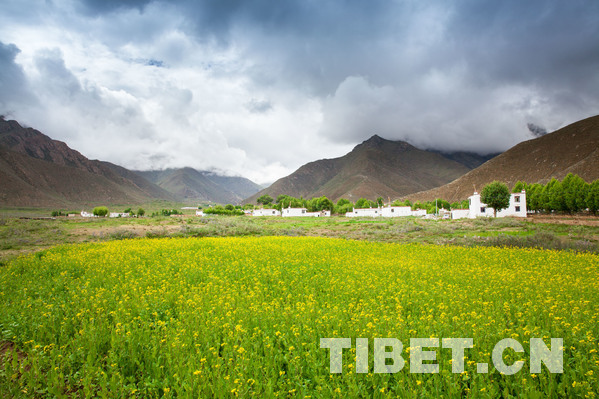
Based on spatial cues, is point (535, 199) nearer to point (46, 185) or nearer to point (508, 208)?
point (508, 208)

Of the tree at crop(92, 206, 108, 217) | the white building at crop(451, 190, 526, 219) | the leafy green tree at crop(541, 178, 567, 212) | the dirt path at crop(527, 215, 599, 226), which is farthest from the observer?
the tree at crop(92, 206, 108, 217)

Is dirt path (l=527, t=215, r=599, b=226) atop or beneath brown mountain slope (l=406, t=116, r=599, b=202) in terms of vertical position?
beneath

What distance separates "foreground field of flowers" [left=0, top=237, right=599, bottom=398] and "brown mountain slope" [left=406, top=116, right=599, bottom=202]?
331 ft

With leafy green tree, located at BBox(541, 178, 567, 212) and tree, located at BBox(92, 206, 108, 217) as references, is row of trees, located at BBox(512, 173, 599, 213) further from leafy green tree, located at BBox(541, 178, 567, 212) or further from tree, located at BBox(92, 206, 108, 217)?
tree, located at BBox(92, 206, 108, 217)

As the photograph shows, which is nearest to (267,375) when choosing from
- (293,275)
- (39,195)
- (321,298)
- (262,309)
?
(262,309)

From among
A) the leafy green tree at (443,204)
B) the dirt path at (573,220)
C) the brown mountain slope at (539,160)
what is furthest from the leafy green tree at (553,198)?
the leafy green tree at (443,204)

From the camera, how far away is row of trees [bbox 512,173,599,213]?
53844 mm

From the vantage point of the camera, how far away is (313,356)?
4.24 m

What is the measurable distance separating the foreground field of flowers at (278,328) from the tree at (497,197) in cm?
5428

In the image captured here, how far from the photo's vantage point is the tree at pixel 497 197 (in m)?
56.0

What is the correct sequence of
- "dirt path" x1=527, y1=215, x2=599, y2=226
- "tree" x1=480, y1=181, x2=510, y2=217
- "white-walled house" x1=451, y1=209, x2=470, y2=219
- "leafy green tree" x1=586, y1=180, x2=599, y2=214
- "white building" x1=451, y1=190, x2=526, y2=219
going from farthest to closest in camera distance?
"white-walled house" x1=451, y1=209, x2=470, y2=219 → "white building" x1=451, y1=190, x2=526, y2=219 → "tree" x1=480, y1=181, x2=510, y2=217 → "leafy green tree" x1=586, y1=180, x2=599, y2=214 → "dirt path" x1=527, y1=215, x2=599, y2=226

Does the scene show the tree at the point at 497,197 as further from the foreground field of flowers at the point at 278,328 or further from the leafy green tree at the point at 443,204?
the foreground field of flowers at the point at 278,328

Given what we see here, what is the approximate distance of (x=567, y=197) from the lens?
5847 centimetres

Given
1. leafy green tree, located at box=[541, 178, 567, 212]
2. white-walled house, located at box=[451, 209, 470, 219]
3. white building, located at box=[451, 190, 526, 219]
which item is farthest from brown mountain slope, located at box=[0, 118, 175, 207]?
leafy green tree, located at box=[541, 178, 567, 212]
